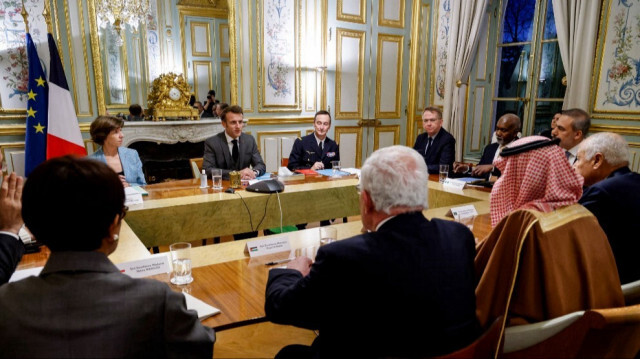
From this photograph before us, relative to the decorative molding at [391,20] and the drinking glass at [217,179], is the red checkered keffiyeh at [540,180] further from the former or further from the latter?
the decorative molding at [391,20]

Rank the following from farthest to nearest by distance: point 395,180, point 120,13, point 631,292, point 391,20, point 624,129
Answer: point 391,20 → point 120,13 → point 624,129 → point 631,292 → point 395,180

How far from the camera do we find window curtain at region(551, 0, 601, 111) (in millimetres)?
4098

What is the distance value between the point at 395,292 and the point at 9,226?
3.41ft

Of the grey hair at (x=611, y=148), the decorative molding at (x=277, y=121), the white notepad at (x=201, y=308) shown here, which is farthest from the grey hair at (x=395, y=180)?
the decorative molding at (x=277, y=121)

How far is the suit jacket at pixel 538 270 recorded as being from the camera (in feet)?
3.56

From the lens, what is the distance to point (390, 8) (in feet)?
19.1

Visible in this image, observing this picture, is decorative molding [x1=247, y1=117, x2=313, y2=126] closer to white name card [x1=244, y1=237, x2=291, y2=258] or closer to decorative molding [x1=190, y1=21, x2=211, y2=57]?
decorative molding [x1=190, y1=21, x2=211, y2=57]

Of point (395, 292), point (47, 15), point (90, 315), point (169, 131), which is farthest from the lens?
point (169, 131)

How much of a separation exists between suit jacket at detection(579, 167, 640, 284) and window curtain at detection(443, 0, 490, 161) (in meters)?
4.06

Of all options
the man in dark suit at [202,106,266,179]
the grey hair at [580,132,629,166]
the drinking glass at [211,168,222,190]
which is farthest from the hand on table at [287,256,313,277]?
the man in dark suit at [202,106,266,179]

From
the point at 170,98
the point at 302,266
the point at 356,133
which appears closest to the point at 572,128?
the point at 302,266

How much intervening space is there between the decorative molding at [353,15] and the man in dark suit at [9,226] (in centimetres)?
489

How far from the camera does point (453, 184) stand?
2.98 m

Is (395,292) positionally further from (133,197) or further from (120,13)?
(120,13)
